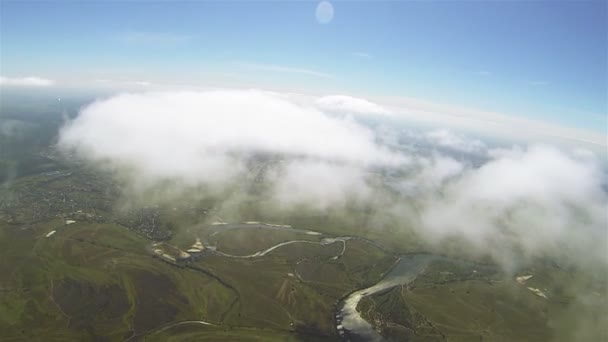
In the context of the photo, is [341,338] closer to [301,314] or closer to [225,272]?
[301,314]

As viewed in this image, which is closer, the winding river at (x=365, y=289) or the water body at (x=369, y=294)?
the water body at (x=369, y=294)

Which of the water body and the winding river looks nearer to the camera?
the water body

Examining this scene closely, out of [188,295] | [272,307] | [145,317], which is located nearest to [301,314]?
[272,307]

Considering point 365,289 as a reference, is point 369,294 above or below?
above

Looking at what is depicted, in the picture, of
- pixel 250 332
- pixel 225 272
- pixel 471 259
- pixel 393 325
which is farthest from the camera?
pixel 471 259

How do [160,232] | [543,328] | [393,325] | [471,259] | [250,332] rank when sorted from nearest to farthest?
[250,332]
[393,325]
[543,328]
[160,232]
[471,259]

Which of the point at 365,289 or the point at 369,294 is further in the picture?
the point at 365,289

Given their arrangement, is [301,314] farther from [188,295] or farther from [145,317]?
[145,317]

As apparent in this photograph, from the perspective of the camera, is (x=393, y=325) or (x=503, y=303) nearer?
(x=393, y=325)
